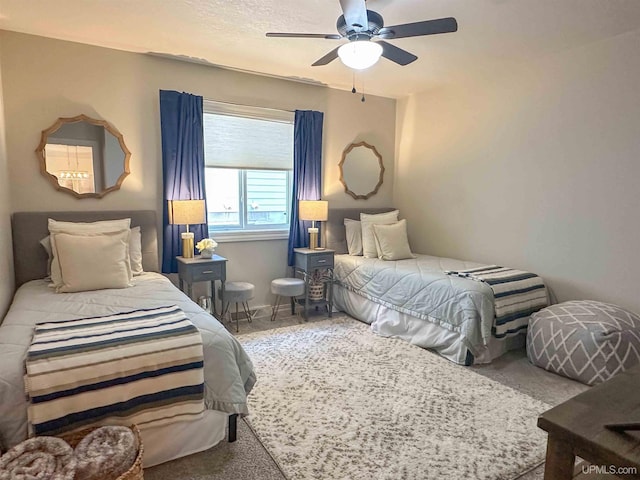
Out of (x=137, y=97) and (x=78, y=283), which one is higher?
(x=137, y=97)

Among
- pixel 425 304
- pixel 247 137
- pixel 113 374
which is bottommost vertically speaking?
pixel 425 304

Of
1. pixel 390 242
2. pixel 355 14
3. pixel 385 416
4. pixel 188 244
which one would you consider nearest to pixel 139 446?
pixel 385 416

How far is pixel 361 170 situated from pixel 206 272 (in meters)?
2.47

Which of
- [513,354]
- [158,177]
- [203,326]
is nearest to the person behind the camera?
[203,326]

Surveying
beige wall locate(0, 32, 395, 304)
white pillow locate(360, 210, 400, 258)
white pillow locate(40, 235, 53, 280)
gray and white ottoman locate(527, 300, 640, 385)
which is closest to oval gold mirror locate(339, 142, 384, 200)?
beige wall locate(0, 32, 395, 304)

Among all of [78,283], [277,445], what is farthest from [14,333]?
[277,445]

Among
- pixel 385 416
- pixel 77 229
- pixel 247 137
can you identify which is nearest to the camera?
pixel 385 416

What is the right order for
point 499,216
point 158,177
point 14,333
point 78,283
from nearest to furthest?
1. point 14,333
2. point 78,283
3. point 158,177
4. point 499,216

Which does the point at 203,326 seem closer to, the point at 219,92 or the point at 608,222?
the point at 219,92

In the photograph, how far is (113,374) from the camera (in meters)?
1.71

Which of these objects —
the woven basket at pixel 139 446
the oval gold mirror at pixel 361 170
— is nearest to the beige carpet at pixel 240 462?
the woven basket at pixel 139 446

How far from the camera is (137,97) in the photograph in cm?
358

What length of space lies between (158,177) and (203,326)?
2.21m

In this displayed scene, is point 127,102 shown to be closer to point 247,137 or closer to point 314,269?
point 247,137
